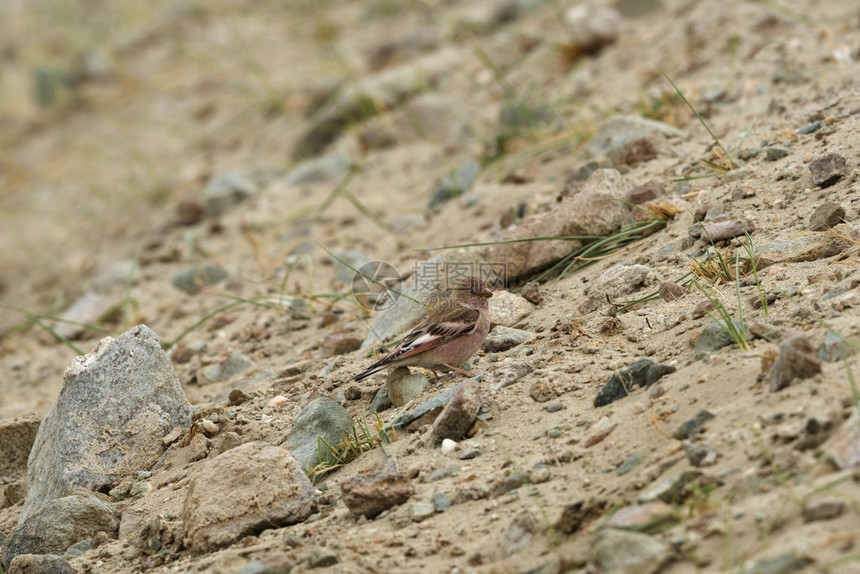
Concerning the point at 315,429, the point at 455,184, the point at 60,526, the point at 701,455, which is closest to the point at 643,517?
the point at 701,455

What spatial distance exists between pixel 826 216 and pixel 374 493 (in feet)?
6.58

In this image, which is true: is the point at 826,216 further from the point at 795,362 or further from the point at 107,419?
the point at 107,419

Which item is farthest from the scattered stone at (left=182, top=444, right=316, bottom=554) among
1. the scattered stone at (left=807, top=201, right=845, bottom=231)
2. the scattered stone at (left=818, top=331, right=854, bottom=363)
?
the scattered stone at (left=807, top=201, right=845, bottom=231)

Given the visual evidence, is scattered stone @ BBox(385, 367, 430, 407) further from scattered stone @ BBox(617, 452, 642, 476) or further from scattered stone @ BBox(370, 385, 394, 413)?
scattered stone @ BBox(617, 452, 642, 476)

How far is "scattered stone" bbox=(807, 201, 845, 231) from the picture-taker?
349 cm

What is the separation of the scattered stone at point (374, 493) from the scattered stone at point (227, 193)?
4516mm

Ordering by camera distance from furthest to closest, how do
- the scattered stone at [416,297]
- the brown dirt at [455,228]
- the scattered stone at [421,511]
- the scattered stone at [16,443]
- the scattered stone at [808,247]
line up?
the scattered stone at [416,297]
the scattered stone at [16,443]
the scattered stone at [808,247]
the scattered stone at [421,511]
the brown dirt at [455,228]

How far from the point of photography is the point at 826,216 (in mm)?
3516

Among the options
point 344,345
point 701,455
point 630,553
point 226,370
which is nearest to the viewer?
point 630,553

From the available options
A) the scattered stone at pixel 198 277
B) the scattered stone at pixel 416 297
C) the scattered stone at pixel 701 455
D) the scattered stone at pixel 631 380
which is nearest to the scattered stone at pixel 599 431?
the scattered stone at pixel 631 380

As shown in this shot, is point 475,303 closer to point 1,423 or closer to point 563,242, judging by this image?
point 563,242

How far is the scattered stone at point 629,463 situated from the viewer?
265cm

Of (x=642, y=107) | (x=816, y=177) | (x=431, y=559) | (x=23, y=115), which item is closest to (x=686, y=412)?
(x=431, y=559)

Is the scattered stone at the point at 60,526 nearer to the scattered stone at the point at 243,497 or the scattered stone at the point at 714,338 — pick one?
the scattered stone at the point at 243,497
